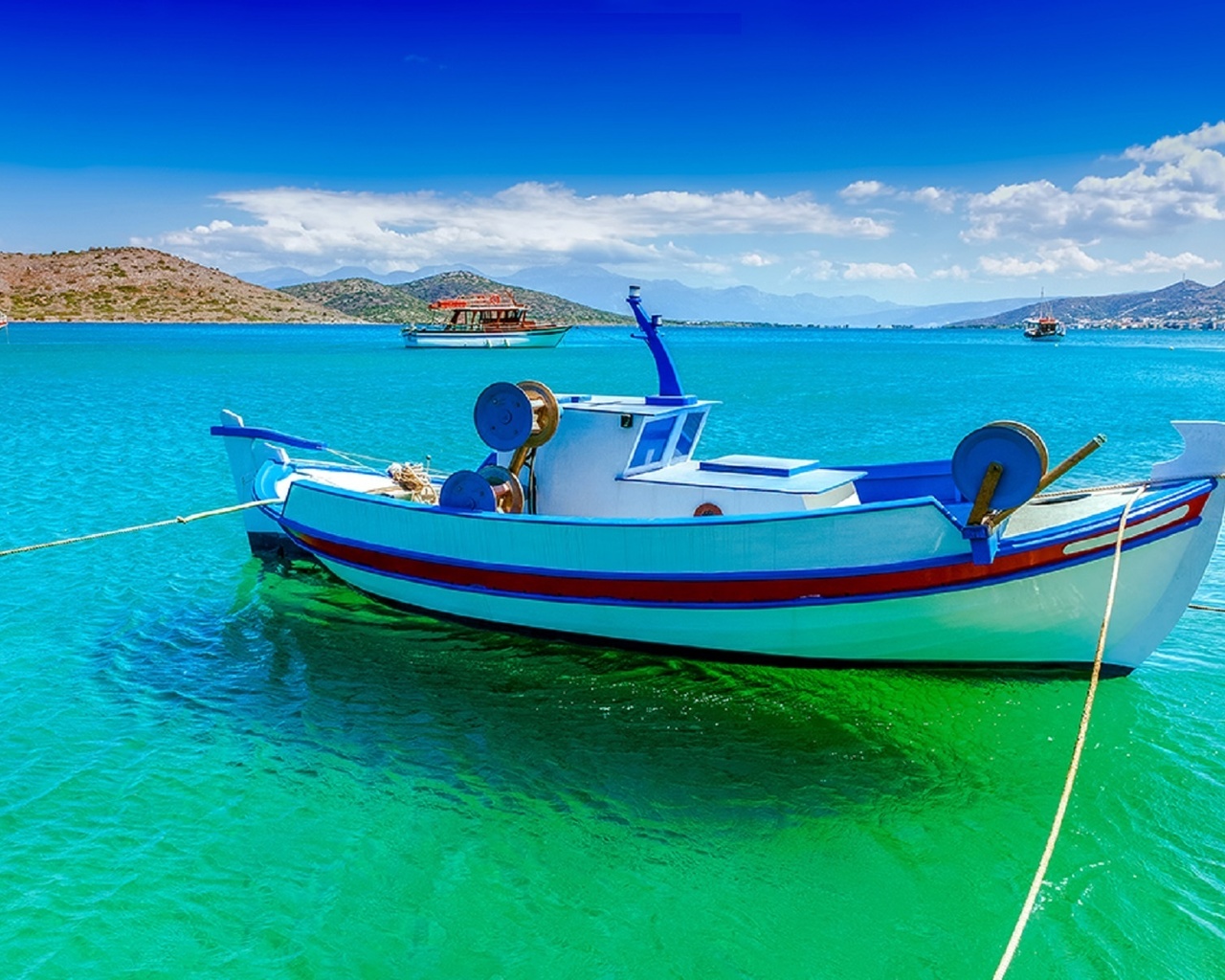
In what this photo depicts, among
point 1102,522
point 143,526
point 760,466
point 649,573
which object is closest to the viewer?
point 1102,522

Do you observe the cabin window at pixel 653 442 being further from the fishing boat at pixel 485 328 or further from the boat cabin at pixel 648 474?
the fishing boat at pixel 485 328

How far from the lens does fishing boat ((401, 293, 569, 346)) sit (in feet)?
315

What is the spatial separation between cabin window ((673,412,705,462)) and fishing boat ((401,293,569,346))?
85.3 m

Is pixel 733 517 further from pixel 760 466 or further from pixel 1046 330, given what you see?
pixel 1046 330

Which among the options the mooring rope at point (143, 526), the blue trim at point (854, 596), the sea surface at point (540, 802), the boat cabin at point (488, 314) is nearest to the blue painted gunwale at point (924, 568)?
the blue trim at point (854, 596)

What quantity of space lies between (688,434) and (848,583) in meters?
3.78

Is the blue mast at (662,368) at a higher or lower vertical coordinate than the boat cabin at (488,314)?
lower

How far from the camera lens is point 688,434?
11.9 meters

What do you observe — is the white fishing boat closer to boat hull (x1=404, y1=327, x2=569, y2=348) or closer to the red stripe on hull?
boat hull (x1=404, y1=327, x2=569, y2=348)

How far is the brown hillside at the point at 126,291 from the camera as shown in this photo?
156125 millimetres

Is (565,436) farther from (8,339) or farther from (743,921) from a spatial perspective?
(8,339)

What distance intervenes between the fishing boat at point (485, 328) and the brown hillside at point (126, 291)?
8967 centimetres

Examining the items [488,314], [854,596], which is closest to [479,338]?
[488,314]

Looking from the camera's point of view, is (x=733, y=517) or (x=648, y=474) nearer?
(x=733, y=517)
